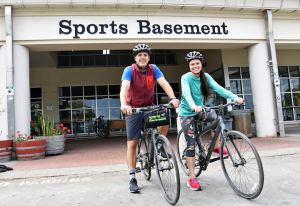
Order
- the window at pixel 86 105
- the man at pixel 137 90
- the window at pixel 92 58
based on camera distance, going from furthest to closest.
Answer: the window at pixel 92 58
the window at pixel 86 105
the man at pixel 137 90

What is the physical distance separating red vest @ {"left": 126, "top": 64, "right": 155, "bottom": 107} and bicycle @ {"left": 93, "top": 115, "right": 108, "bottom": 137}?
12493mm

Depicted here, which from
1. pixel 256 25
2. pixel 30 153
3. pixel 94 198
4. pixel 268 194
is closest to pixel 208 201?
pixel 268 194

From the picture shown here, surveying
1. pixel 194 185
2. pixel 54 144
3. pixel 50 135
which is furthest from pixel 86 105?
pixel 194 185

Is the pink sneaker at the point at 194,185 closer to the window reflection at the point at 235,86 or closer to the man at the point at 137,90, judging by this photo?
the man at the point at 137,90

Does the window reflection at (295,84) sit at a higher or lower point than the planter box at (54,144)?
higher

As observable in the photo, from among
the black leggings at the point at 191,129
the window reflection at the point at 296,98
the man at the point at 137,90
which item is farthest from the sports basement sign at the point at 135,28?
the window reflection at the point at 296,98

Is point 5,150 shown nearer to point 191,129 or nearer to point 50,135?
point 50,135

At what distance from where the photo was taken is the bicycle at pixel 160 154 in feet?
12.1

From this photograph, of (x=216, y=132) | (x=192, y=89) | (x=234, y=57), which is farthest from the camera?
(x=234, y=57)

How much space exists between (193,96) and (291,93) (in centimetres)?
1459

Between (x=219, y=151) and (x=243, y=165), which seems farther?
(x=219, y=151)

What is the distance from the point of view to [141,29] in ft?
32.3

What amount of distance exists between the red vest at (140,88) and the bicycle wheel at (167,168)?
0.67 meters

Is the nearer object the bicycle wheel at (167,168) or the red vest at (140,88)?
the bicycle wheel at (167,168)
